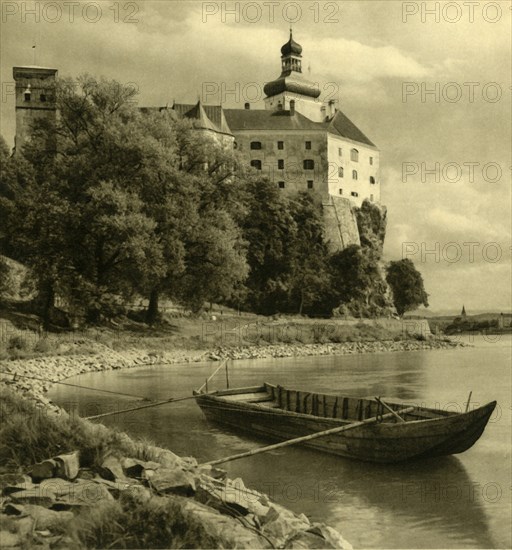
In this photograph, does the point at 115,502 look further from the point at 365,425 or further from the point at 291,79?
the point at 291,79

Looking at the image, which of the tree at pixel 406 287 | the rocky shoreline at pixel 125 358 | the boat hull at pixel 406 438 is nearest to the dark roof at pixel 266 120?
the tree at pixel 406 287

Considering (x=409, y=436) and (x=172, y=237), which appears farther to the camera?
(x=172, y=237)

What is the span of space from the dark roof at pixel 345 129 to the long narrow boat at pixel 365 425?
60185 millimetres

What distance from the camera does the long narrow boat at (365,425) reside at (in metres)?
11.6

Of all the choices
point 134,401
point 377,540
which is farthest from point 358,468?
point 134,401

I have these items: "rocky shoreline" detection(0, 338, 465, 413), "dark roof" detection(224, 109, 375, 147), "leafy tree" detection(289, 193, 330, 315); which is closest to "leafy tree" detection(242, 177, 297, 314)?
"leafy tree" detection(289, 193, 330, 315)

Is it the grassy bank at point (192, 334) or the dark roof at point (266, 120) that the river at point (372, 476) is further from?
the dark roof at point (266, 120)

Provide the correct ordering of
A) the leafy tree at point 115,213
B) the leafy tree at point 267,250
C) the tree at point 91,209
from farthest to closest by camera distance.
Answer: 1. the leafy tree at point 267,250
2. the leafy tree at point 115,213
3. the tree at point 91,209

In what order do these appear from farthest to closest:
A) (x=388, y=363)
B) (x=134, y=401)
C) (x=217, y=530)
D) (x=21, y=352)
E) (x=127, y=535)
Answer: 1. (x=388, y=363)
2. (x=21, y=352)
3. (x=134, y=401)
4. (x=217, y=530)
5. (x=127, y=535)

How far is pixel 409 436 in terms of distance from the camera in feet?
37.8

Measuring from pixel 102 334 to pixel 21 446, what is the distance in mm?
24677

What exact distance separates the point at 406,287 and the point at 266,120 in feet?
71.6

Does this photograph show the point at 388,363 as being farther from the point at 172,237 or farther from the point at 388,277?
the point at 388,277

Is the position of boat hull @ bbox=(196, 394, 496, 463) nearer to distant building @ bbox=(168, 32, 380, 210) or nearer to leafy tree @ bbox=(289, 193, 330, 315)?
leafy tree @ bbox=(289, 193, 330, 315)
